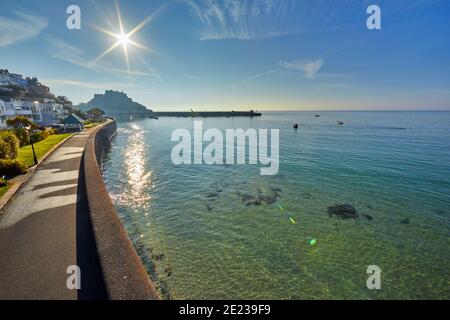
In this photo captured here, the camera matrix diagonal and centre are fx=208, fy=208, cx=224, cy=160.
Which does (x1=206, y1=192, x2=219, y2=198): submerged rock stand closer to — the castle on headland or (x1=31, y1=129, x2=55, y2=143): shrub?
(x1=31, y1=129, x2=55, y2=143): shrub

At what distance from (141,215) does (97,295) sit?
843 centimetres

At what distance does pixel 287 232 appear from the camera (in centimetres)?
1146

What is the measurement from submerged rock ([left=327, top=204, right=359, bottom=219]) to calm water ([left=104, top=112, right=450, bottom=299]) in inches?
14.5

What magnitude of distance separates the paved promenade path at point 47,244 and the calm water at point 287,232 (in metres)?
3.02

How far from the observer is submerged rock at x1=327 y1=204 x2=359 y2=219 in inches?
520

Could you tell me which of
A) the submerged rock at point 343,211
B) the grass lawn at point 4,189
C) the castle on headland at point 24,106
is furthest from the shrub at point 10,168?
the castle on headland at point 24,106

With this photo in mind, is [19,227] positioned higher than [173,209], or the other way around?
[19,227]

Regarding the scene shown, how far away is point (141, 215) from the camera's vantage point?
1325cm

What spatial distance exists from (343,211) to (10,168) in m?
22.7

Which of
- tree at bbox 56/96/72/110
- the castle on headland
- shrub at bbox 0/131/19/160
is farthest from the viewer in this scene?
tree at bbox 56/96/72/110

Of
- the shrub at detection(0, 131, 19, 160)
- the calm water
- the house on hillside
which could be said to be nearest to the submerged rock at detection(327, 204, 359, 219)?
the calm water

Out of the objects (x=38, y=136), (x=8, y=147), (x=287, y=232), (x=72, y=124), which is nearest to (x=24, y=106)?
(x=72, y=124)
